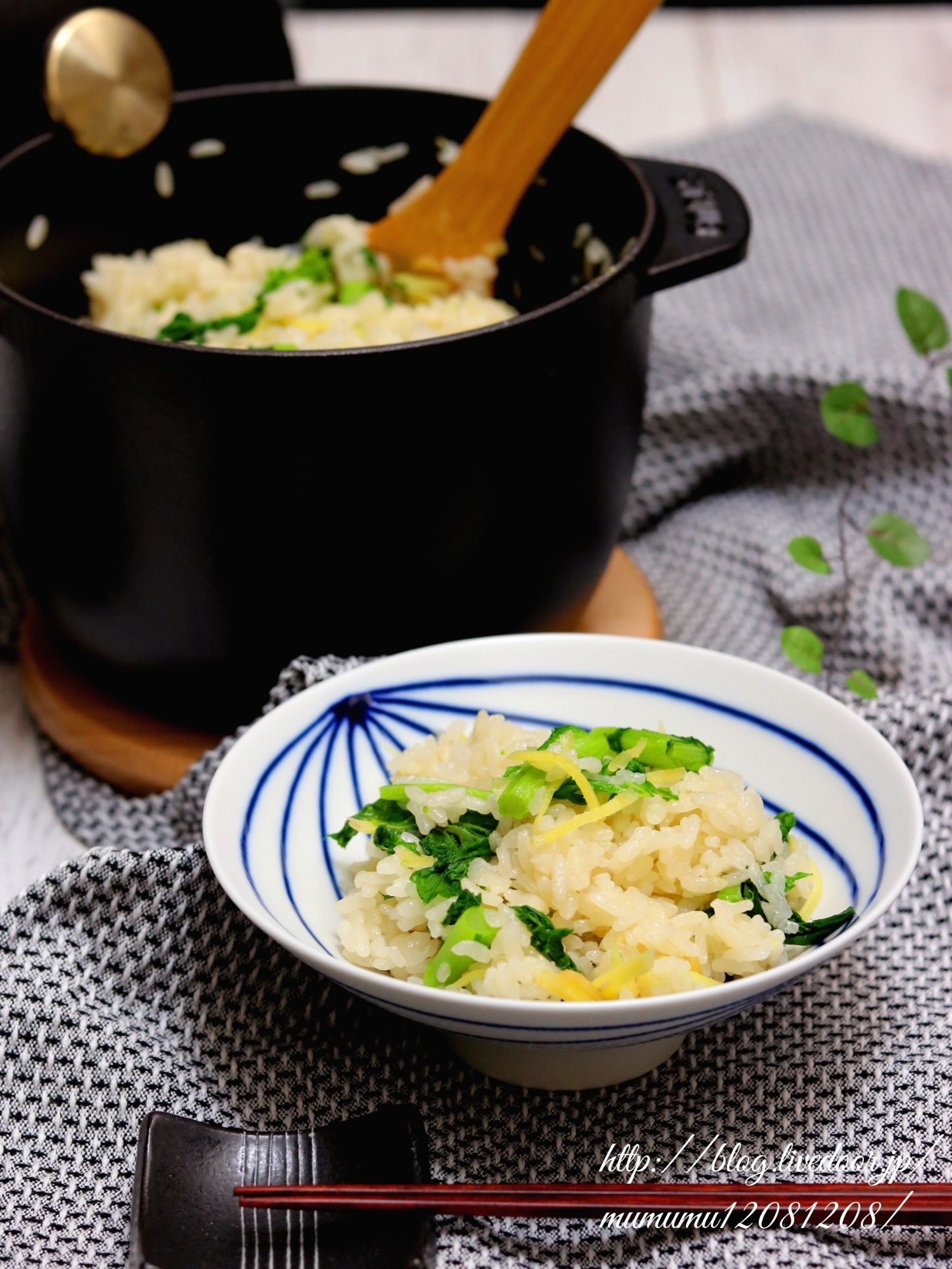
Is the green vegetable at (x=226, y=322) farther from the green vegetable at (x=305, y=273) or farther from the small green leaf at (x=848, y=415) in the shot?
the small green leaf at (x=848, y=415)

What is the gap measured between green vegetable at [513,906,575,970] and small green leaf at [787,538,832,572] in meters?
0.58

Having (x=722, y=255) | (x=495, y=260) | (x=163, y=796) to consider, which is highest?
(x=722, y=255)

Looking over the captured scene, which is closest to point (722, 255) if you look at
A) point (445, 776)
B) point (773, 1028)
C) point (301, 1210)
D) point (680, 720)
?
point (680, 720)

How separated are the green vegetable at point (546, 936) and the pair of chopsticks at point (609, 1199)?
0.44 feet

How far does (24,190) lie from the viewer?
1.43 metres

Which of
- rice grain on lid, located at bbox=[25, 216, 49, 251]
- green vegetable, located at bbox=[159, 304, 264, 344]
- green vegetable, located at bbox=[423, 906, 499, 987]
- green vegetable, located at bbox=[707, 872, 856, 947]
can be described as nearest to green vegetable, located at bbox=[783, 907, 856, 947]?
green vegetable, located at bbox=[707, 872, 856, 947]

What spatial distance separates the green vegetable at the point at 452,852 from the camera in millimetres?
947

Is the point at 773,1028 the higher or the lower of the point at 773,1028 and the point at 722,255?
the lower

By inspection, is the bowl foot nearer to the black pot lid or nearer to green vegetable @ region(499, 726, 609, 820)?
green vegetable @ region(499, 726, 609, 820)

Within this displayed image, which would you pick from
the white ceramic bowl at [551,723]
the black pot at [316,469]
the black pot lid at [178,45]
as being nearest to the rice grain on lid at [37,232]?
the black pot at [316,469]

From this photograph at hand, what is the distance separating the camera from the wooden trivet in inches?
51.8

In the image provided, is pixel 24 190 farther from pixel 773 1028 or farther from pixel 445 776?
pixel 773 1028

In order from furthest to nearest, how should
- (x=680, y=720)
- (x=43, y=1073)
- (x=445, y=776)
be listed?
(x=680, y=720) → (x=445, y=776) → (x=43, y=1073)

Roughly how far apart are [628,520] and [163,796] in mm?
686
